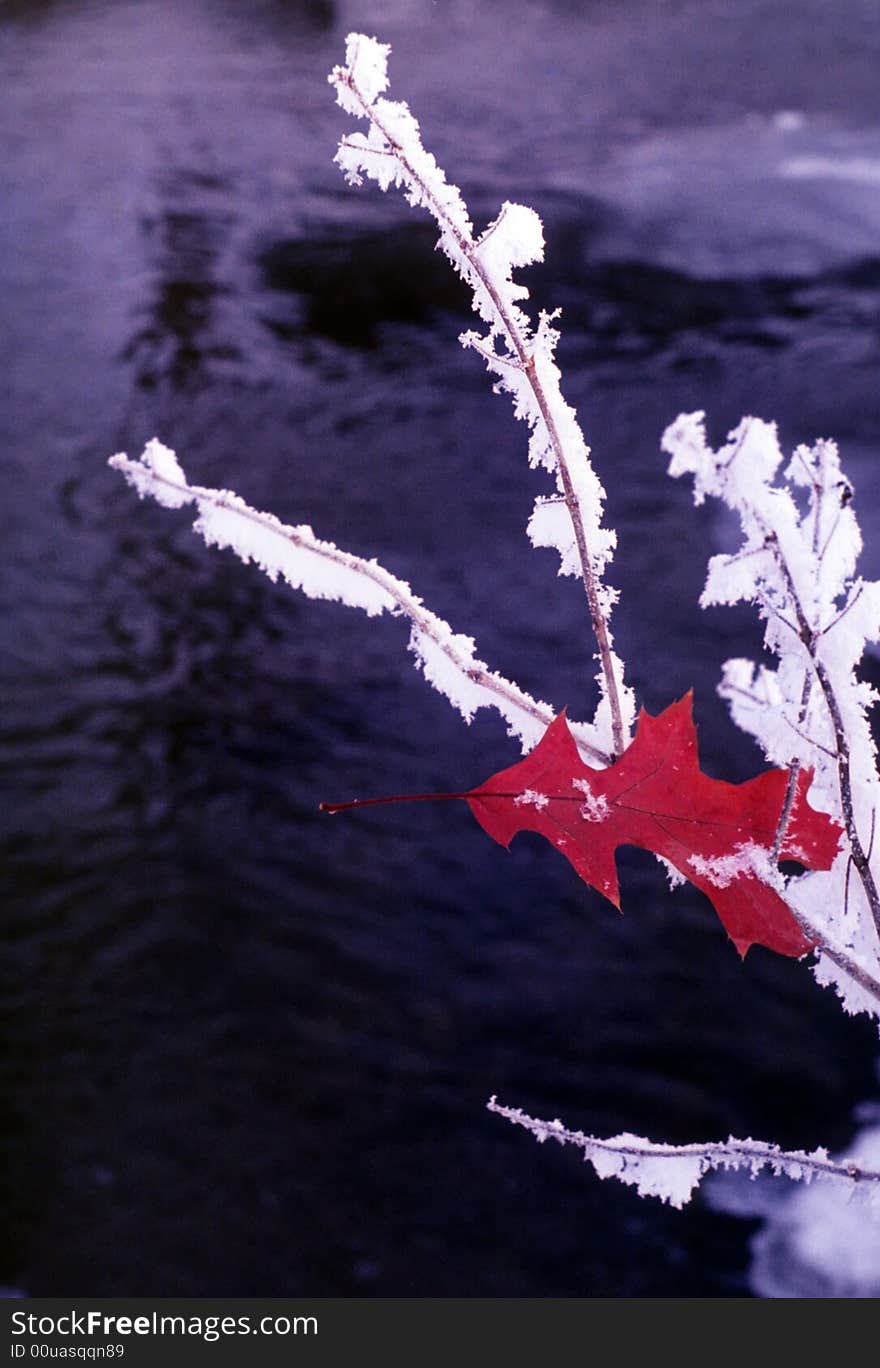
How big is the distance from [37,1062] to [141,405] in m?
2.44

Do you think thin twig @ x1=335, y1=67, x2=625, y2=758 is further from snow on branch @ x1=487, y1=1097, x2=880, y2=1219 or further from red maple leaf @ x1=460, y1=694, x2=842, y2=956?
snow on branch @ x1=487, y1=1097, x2=880, y2=1219

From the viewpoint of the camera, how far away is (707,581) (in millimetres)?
702

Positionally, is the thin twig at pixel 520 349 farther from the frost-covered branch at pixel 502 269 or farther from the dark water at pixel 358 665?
the dark water at pixel 358 665

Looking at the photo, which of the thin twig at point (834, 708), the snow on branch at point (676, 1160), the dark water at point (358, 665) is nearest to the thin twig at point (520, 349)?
the thin twig at point (834, 708)

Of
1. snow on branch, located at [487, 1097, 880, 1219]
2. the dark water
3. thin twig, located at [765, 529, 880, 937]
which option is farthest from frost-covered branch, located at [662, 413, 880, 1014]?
the dark water

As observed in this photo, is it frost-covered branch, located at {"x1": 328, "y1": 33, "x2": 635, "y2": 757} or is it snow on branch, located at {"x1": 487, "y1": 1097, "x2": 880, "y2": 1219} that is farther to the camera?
snow on branch, located at {"x1": 487, "y1": 1097, "x2": 880, "y2": 1219}

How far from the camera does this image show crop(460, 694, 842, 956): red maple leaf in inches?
29.5

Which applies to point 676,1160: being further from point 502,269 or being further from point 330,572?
point 502,269

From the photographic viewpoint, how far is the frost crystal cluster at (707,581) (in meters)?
0.66

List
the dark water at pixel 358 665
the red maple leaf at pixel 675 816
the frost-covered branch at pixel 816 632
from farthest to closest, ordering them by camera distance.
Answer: the dark water at pixel 358 665 < the red maple leaf at pixel 675 816 < the frost-covered branch at pixel 816 632

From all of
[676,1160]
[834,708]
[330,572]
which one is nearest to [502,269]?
[330,572]

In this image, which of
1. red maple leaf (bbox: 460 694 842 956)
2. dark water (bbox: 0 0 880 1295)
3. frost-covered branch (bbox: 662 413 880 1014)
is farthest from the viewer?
dark water (bbox: 0 0 880 1295)

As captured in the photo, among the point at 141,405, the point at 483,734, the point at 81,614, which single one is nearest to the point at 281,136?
the point at 141,405
